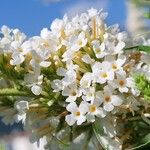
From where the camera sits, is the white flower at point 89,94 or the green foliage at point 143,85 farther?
the white flower at point 89,94

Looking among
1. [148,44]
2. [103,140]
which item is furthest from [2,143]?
[148,44]

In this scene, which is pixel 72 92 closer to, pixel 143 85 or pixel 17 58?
pixel 17 58

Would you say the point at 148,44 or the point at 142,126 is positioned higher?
the point at 148,44

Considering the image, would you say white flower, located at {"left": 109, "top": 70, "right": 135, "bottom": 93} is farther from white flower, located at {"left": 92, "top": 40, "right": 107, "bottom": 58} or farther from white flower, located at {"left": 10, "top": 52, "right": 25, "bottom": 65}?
white flower, located at {"left": 10, "top": 52, "right": 25, "bottom": 65}

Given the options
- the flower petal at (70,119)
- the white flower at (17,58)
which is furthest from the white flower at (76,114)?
the white flower at (17,58)

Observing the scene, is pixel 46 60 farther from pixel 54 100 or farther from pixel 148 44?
pixel 148 44

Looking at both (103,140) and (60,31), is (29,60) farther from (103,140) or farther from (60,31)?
(103,140)

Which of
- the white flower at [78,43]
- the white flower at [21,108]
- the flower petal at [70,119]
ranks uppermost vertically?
the white flower at [78,43]

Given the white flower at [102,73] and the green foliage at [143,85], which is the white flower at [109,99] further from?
the green foliage at [143,85]

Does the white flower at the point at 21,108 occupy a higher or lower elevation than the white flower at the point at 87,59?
lower
